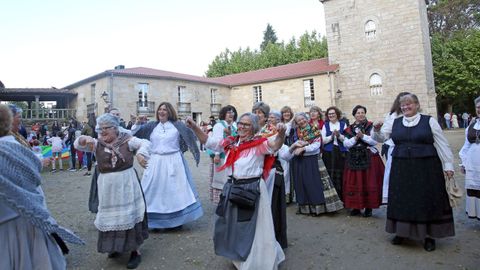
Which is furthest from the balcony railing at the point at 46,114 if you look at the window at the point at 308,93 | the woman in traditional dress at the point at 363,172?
the woman in traditional dress at the point at 363,172

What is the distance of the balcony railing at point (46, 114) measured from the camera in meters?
25.1

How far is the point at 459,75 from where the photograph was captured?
1039 inches

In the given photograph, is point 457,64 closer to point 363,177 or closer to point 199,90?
point 199,90

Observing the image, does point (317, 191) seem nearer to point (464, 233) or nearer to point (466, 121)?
point (464, 233)

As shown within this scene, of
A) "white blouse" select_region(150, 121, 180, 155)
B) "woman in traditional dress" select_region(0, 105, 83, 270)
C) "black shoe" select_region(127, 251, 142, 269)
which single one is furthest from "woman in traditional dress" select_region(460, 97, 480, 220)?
"woman in traditional dress" select_region(0, 105, 83, 270)

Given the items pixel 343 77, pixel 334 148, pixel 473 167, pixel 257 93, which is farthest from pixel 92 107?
pixel 473 167

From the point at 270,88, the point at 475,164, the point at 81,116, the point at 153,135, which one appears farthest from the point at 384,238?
the point at 81,116

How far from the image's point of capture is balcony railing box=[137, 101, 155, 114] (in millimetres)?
25158

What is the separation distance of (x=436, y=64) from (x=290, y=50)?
16.3 m

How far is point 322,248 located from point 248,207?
1.48m

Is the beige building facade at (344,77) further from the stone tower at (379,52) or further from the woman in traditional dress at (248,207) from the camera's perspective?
the woman in traditional dress at (248,207)

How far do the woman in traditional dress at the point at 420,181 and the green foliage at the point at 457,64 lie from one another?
2772 centimetres

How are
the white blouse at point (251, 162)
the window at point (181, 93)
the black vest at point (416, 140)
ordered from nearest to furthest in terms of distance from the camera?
the white blouse at point (251, 162)
the black vest at point (416, 140)
the window at point (181, 93)

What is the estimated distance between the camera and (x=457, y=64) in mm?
26641
